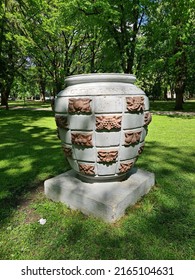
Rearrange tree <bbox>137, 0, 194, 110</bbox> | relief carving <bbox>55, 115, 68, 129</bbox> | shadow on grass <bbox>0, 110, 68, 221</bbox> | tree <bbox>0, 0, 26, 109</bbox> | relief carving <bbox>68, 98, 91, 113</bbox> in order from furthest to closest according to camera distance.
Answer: tree <bbox>0, 0, 26, 109</bbox>, tree <bbox>137, 0, 194, 110</bbox>, shadow on grass <bbox>0, 110, 68, 221</bbox>, relief carving <bbox>55, 115, 68, 129</bbox>, relief carving <bbox>68, 98, 91, 113</bbox>

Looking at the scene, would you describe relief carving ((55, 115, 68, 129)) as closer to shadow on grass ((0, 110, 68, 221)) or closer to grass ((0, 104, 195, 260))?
grass ((0, 104, 195, 260))

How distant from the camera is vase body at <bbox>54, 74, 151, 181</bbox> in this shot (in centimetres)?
247

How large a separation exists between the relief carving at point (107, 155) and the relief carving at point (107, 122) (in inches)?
12.9

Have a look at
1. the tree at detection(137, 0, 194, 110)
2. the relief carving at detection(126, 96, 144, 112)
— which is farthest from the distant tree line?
the relief carving at detection(126, 96, 144, 112)

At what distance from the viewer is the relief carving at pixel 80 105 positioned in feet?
8.07

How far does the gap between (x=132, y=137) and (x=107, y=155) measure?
1.23 feet

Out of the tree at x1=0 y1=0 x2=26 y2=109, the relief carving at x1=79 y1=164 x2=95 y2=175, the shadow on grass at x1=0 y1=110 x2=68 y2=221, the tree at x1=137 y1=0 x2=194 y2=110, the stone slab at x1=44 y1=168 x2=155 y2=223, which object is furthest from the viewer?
the tree at x1=0 y1=0 x2=26 y2=109

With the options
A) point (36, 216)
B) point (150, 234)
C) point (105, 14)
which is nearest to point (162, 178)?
point (150, 234)

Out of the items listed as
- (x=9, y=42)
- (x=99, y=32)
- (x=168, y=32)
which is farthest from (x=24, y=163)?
(x=99, y=32)

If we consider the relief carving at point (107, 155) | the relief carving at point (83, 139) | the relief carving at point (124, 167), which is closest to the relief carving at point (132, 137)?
the relief carving at point (107, 155)

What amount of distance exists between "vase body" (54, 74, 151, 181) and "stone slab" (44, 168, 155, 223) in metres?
0.18

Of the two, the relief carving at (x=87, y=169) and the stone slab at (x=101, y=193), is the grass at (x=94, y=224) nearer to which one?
the stone slab at (x=101, y=193)

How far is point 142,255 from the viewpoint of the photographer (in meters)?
2.11
